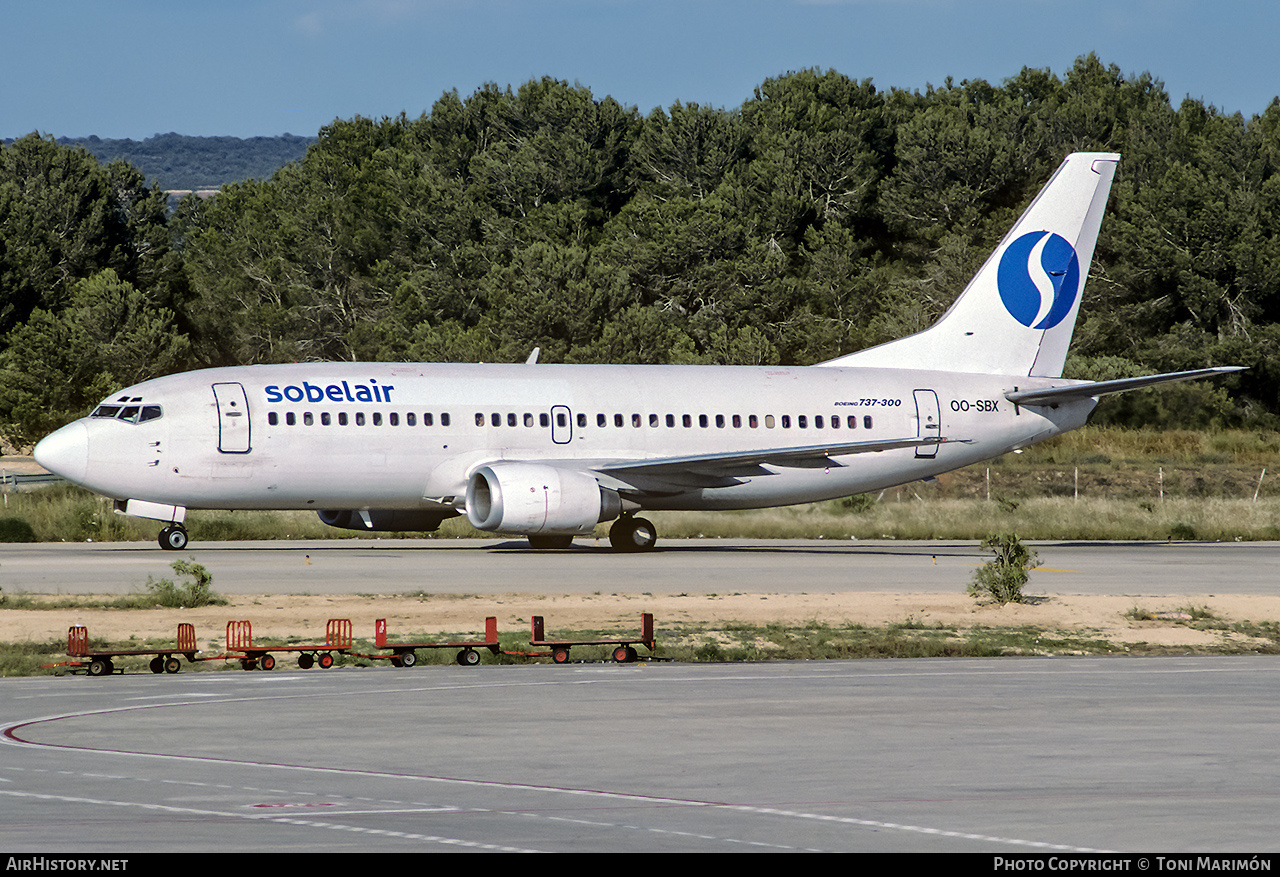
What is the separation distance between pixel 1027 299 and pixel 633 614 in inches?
828

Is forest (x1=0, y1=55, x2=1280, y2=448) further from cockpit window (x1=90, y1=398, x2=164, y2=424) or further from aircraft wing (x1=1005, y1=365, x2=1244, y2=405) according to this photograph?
cockpit window (x1=90, y1=398, x2=164, y2=424)

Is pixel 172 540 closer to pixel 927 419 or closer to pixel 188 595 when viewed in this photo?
pixel 188 595

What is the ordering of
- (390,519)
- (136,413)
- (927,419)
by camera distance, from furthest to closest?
(927,419)
(390,519)
(136,413)

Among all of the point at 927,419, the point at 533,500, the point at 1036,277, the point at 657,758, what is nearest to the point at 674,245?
the point at 1036,277

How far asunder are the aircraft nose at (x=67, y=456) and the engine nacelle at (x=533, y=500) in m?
7.47

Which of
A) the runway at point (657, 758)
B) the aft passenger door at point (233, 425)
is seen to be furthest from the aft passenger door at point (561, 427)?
the runway at point (657, 758)

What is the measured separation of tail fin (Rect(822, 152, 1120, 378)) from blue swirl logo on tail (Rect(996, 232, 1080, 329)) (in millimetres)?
24

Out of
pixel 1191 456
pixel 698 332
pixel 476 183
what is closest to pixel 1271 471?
pixel 1191 456

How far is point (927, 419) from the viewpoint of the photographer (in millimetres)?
38094

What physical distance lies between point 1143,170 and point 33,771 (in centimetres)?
8158

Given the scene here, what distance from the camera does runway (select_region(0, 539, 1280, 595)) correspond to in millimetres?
26109

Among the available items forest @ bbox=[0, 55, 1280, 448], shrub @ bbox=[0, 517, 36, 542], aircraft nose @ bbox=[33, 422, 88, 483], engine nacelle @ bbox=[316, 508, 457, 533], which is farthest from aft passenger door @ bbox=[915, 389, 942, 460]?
forest @ bbox=[0, 55, 1280, 448]

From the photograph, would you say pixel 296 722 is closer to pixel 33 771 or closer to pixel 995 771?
pixel 33 771

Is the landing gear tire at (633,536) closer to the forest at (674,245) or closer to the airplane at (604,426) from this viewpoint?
the airplane at (604,426)
